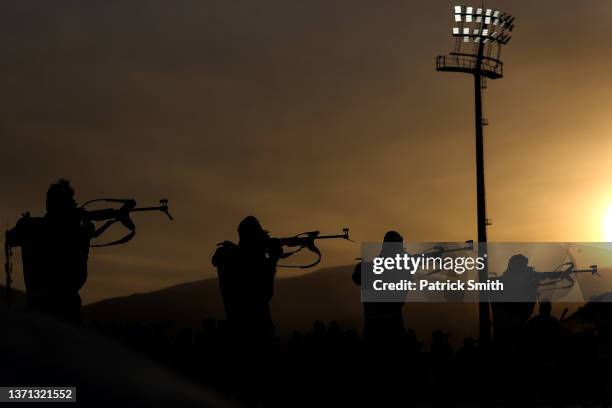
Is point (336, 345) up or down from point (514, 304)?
down

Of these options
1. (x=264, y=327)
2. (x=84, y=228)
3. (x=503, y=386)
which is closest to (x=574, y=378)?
(x=503, y=386)

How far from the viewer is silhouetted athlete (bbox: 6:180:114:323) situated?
12031 millimetres

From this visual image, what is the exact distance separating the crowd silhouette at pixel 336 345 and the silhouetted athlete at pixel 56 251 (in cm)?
1

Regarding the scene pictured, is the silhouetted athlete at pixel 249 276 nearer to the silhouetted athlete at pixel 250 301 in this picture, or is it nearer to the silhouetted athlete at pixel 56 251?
the silhouetted athlete at pixel 250 301

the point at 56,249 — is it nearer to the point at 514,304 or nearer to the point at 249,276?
the point at 249,276

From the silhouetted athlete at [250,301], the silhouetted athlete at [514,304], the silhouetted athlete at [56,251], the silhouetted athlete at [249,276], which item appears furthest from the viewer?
the silhouetted athlete at [514,304]

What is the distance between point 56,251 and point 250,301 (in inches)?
112

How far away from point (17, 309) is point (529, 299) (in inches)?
726

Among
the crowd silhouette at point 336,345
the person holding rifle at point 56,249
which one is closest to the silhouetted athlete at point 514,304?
the crowd silhouette at point 336,345

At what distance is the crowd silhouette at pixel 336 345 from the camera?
12.2 metres

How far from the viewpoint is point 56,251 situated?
1207 cm

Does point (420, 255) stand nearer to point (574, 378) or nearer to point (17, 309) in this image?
point (574, 378)

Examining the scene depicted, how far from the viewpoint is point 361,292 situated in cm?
1501

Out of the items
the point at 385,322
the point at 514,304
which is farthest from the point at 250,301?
the point at 514,304
